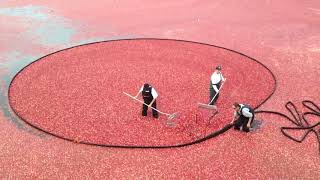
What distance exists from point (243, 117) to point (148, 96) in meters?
3.40

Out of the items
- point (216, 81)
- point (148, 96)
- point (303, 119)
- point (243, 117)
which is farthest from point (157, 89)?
point (303, 119)

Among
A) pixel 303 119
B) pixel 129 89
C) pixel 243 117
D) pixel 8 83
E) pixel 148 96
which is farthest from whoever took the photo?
pixel 8 83

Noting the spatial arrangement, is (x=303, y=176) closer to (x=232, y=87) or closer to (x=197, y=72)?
(x=232, y=87)

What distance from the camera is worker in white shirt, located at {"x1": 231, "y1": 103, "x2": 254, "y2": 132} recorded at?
11.9m

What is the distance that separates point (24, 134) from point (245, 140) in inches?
304

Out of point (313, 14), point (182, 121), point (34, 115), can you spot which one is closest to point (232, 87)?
point (182, 121)

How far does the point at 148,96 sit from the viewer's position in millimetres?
12484

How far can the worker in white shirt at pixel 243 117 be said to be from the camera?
11852mm

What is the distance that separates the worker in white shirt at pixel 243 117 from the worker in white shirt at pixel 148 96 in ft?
Answer: 9.29

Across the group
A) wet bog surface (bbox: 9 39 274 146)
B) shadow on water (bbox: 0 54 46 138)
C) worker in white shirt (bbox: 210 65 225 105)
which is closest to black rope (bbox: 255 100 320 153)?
wet bog surface (bbox: 9 39 274 146)

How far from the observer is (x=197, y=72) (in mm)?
16578

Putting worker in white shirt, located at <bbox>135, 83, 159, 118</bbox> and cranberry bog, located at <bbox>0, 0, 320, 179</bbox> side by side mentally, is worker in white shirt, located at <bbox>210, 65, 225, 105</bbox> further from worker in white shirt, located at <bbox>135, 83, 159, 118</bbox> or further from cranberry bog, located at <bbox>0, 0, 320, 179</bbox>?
worker in white shirt, located at <bbox>135, 83, 159, 118</bbox>

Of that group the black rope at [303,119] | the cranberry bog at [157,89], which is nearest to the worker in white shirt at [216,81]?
the cranberry bog at [157,89]

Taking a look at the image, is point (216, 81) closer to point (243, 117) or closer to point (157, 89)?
point (243, 117)
